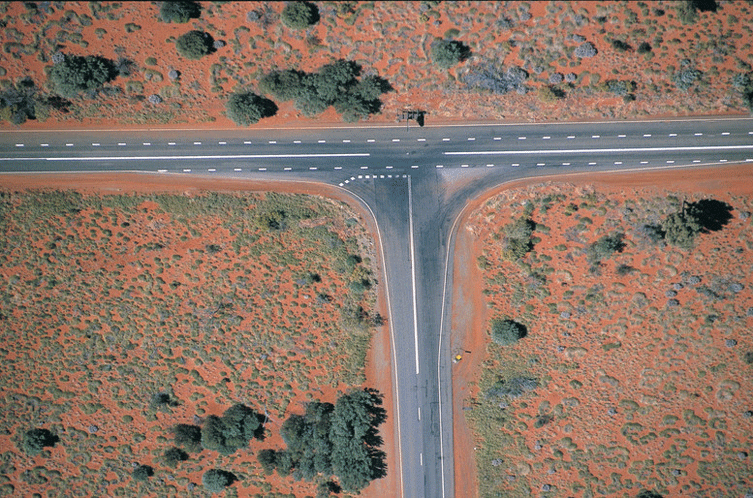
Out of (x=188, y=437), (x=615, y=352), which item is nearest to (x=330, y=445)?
(x=188, y=437)

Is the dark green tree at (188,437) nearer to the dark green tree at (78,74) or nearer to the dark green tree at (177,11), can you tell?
the dark green tree at (78,74)

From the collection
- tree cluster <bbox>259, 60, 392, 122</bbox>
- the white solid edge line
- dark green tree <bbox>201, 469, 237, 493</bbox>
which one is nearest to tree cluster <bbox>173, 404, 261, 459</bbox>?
dark green tree <bbox>201, 469, 237, 493</bbox>

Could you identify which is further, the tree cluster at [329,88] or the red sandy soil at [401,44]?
the red sandy soil at [401,44]

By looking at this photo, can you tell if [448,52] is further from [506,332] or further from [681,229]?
[681,229]

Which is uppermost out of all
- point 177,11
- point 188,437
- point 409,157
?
point 177,11

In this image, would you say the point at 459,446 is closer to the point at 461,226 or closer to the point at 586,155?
the point at 461,226

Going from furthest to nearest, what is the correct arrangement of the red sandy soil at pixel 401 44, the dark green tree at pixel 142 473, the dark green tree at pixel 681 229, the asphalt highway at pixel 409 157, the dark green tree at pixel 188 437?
the asphalt highway at pixel 409 157 → the dark green tree at pixel 142 473 → the dark green tree at pixel 188 437 → the red sandy soil at pixel 401 44 → the dark green tree at pixel 681 229

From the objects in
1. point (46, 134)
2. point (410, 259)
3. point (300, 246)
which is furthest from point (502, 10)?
point (46, 134)

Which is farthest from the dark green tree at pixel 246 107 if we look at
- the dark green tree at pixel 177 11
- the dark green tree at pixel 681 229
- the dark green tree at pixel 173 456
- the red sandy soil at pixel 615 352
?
the dark green tree at pixel 681 229
